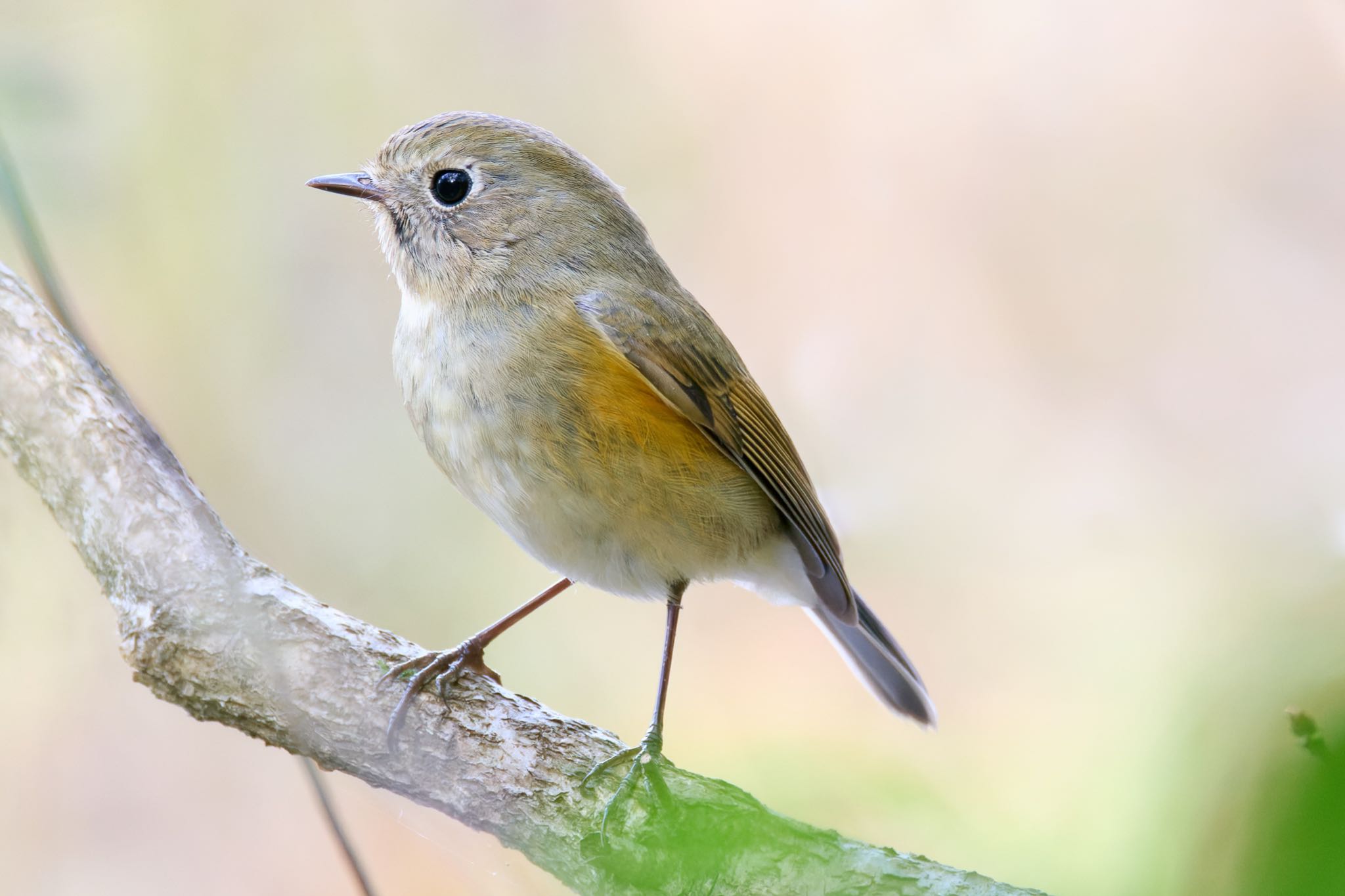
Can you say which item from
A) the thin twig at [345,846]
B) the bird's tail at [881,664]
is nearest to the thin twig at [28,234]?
the thin twig at [345,846]

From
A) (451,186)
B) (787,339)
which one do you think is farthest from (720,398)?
(787,339)

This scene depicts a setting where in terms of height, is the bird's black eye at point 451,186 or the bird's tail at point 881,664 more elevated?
the bird's black eye at point 451,186

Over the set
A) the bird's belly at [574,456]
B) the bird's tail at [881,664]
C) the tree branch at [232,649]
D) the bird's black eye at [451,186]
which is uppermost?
the bird's black eye at [451,186]

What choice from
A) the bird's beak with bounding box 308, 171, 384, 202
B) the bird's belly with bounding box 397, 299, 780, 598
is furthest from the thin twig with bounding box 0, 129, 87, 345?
the bird's beak with bounding box 308, 171, 384, 202

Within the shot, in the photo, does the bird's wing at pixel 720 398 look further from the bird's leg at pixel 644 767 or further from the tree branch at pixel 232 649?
the tree branch at pixel 232 649

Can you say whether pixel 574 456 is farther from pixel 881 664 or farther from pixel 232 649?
pixel 881 664

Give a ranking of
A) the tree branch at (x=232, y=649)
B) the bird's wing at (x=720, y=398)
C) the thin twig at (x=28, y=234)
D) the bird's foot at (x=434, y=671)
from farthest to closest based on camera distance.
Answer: the bird's wing at (x=720, y=398)
the bird's foot at (x=434, y=671)
the tree branch at (x=232, y=649)
the thin twig at (x=28, y=234)
